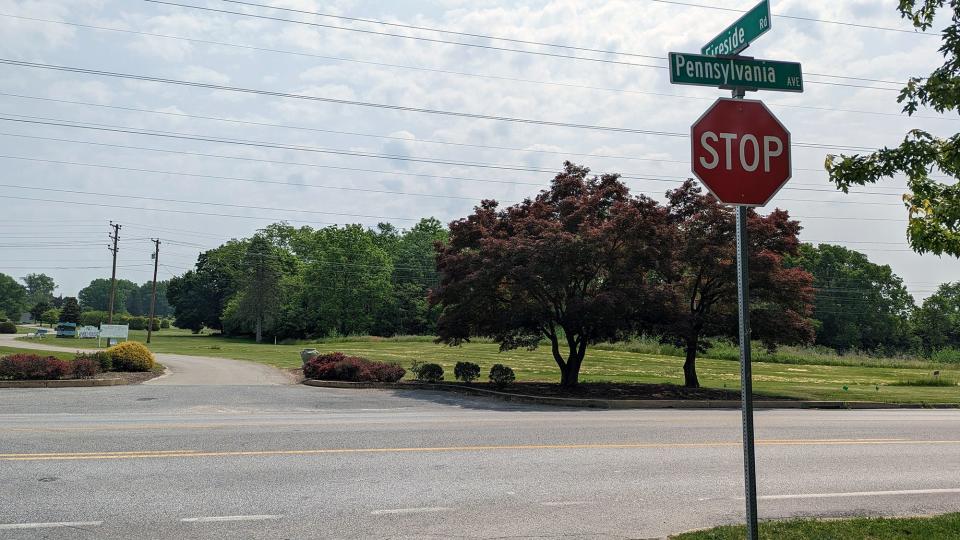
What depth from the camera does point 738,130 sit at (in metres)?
4.77

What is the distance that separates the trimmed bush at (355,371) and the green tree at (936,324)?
8824 centimetres

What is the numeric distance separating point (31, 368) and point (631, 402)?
57.9 feet

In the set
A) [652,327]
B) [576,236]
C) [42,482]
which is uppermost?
[576,236]

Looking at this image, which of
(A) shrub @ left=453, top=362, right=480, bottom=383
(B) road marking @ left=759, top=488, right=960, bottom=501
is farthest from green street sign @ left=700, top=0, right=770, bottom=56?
(A) shrub @ left=453, top=362, right=480, bottom=383

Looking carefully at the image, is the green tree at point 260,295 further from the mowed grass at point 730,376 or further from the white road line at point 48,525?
the white road line at point 48,525

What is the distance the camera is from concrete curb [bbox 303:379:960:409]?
19188 millimetres

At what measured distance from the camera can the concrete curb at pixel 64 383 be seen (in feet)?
65.4

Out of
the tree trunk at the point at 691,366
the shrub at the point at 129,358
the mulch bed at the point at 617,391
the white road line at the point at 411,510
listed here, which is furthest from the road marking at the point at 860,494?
the shrub at the point at 129,358

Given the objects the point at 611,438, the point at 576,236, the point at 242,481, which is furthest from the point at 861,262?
the point at 242,481

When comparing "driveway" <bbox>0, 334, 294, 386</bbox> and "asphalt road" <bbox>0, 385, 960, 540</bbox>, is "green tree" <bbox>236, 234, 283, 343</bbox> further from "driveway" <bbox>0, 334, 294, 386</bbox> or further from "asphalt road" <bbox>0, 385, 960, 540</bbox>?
"asphalt road" <bbox>0, 385, 960, 540</bbox>

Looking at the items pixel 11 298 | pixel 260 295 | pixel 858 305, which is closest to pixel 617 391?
pixel 260 295

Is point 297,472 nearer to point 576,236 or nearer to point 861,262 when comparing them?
point 576,236

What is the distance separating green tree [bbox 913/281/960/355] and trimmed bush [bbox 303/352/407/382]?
290ft

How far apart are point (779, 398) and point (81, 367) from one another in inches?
853
